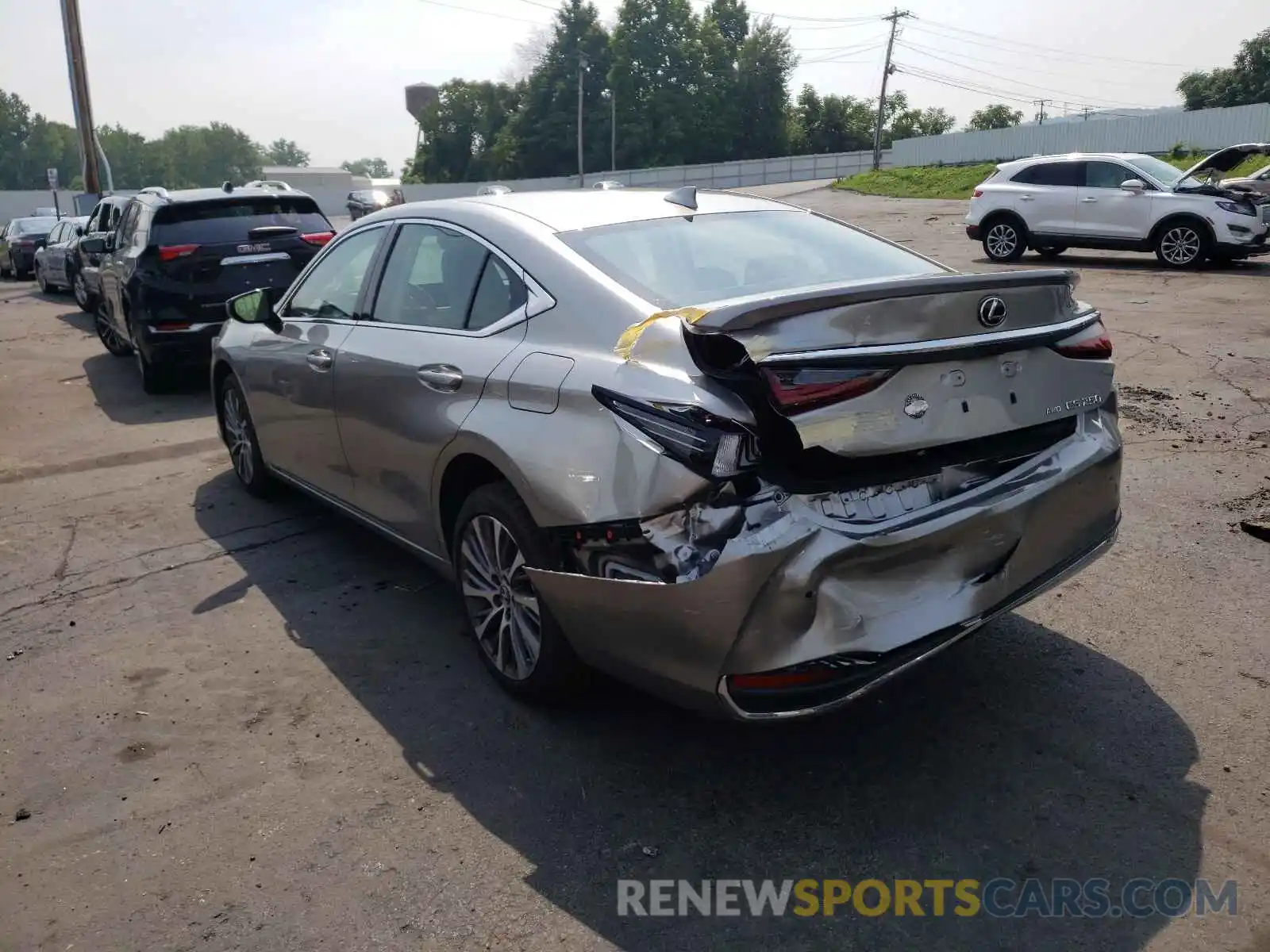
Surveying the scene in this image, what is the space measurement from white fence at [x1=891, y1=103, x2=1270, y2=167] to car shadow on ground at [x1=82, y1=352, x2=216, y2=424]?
117 ft

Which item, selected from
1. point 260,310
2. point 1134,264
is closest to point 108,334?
point 260,310

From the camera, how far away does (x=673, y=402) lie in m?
2.96

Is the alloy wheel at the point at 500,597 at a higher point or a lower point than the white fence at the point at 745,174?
lower

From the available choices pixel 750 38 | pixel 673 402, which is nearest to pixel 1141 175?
pixel 673 402

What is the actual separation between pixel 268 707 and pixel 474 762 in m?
0.97

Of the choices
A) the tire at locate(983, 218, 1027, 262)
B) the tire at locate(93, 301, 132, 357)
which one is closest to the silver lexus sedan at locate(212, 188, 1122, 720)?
the tire at locate(93, 301, 132, 357)

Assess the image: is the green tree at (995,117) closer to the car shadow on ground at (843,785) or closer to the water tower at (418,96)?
the water tower at (418,96)

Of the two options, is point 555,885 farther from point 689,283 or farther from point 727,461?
point 689,283

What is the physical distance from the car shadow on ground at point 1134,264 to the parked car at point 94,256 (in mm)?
12006

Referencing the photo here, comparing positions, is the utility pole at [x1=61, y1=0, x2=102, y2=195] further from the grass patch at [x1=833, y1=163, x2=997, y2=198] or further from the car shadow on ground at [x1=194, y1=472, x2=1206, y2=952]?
the car shadow on ground at [x1=194, y1=472, x2=1206, y2=952]

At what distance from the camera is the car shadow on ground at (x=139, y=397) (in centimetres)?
952

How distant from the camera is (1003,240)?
18047 millimetres

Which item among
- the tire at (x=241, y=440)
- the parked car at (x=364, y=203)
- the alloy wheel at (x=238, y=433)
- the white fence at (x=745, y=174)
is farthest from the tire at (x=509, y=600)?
the white fence at (x=745, y=174)

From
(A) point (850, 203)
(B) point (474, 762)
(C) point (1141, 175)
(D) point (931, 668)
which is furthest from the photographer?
(A) point (850, 203)
